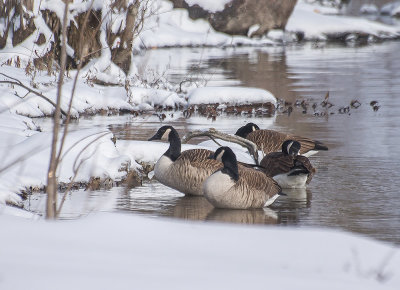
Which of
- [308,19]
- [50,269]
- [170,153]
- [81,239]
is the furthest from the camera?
[308,19]

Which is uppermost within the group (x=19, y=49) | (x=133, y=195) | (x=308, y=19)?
(x=308, y=19)

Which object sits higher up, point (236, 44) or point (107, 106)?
point (236, 44)

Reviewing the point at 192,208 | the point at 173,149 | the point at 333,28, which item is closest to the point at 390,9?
the point at 333,28

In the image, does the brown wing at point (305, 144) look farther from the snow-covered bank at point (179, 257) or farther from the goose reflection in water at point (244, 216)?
the snow-covered bank at point (179, 257)

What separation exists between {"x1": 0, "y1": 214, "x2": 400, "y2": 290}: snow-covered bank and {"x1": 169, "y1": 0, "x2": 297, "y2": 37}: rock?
3416 cm

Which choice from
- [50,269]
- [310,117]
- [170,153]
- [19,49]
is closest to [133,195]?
[170,153]

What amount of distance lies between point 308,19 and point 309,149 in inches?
1203

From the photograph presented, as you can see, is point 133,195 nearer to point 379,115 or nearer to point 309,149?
point 309,149

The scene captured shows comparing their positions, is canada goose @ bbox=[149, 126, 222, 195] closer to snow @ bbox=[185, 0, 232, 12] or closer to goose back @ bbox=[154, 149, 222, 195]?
goose back @ bbox=[154, 149, 222, 195]

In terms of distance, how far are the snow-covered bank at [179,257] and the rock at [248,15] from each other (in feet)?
112

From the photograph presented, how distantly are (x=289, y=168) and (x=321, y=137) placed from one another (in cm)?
388

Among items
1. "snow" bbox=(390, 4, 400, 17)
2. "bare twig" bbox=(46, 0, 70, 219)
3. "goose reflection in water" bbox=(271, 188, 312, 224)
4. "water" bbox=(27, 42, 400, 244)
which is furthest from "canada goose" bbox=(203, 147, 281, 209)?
"snow" bbox=(390, 4, 400, 17)

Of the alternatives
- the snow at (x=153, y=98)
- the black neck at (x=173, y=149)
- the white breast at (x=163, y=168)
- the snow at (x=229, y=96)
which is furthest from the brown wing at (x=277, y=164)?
the snow at (x=153, y=98)

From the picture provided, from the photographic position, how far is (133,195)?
9.50 m
